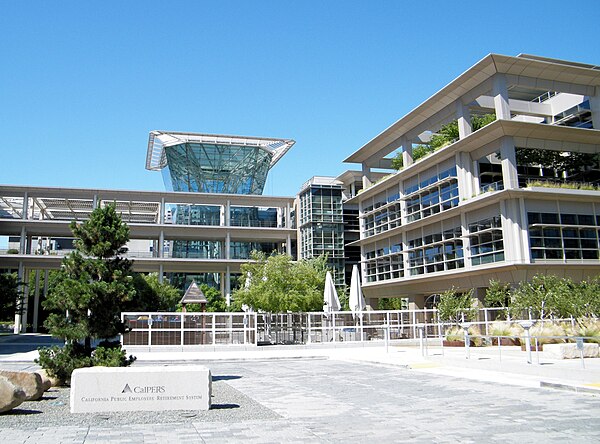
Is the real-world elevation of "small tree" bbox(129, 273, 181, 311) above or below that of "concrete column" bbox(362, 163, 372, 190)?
below

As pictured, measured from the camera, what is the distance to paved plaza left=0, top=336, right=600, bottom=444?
26.6 feet

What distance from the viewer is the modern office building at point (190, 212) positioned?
2381 inches

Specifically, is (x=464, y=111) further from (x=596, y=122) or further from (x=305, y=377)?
(x=305, y=377)

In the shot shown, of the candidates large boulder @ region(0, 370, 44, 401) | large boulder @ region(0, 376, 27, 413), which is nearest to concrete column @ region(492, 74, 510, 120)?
large boulder @ region(0, 370, 44, 401)

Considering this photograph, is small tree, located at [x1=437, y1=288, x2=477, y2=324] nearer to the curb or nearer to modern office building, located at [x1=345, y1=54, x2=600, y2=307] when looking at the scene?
modern office building, located at [x1=345, y1=54, x2=600, y2=307]

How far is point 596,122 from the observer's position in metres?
39.8

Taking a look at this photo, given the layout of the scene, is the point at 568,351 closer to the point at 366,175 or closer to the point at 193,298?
the point at 193,298

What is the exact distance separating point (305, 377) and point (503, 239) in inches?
912

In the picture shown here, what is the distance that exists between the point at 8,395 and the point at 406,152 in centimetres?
4200

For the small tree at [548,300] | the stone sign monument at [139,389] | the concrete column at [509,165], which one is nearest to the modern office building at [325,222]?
the concrete column at [509,165]

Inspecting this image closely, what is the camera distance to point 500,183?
37.8m

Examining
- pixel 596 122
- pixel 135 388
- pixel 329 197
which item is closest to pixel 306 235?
pixel 329 197

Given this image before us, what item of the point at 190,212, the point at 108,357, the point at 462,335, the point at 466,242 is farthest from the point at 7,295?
the point at 108,357

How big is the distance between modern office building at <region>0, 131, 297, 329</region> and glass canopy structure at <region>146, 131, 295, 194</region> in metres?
0.11
